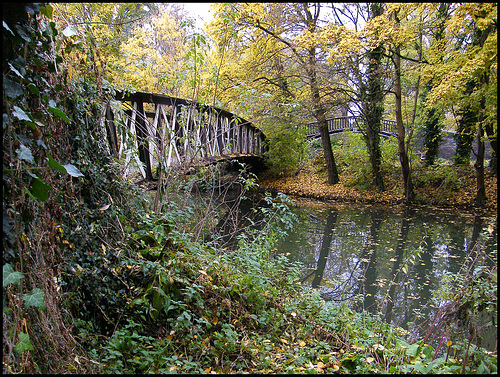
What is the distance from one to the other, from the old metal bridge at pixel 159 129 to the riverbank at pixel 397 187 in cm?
719

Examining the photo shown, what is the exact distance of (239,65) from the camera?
1320cm

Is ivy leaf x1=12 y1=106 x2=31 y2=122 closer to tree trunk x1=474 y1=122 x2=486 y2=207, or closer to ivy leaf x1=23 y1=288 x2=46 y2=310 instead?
ivy leaf x1=23 y1=288 x2=46 y2=310

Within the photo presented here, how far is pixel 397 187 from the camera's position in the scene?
44.6ft

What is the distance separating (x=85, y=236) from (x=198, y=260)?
119cm

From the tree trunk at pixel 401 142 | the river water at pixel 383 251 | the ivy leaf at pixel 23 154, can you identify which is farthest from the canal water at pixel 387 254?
the ivy leaf at pixel 23 154

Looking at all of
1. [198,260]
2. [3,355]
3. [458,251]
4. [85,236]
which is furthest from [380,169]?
[3,355]

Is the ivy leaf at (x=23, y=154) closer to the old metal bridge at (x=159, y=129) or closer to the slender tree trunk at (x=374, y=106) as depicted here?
the old metal bridge at (x=159, y=129)

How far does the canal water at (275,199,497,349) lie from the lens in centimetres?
461

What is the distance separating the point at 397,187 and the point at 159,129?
11.4 meters

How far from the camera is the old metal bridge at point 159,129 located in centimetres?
385

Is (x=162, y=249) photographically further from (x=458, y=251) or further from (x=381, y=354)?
(x=458, y=251)

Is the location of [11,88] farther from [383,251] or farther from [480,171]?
[480,171]

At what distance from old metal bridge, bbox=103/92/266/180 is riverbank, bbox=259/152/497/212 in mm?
7187

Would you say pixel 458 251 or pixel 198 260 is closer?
pixel 198 260
